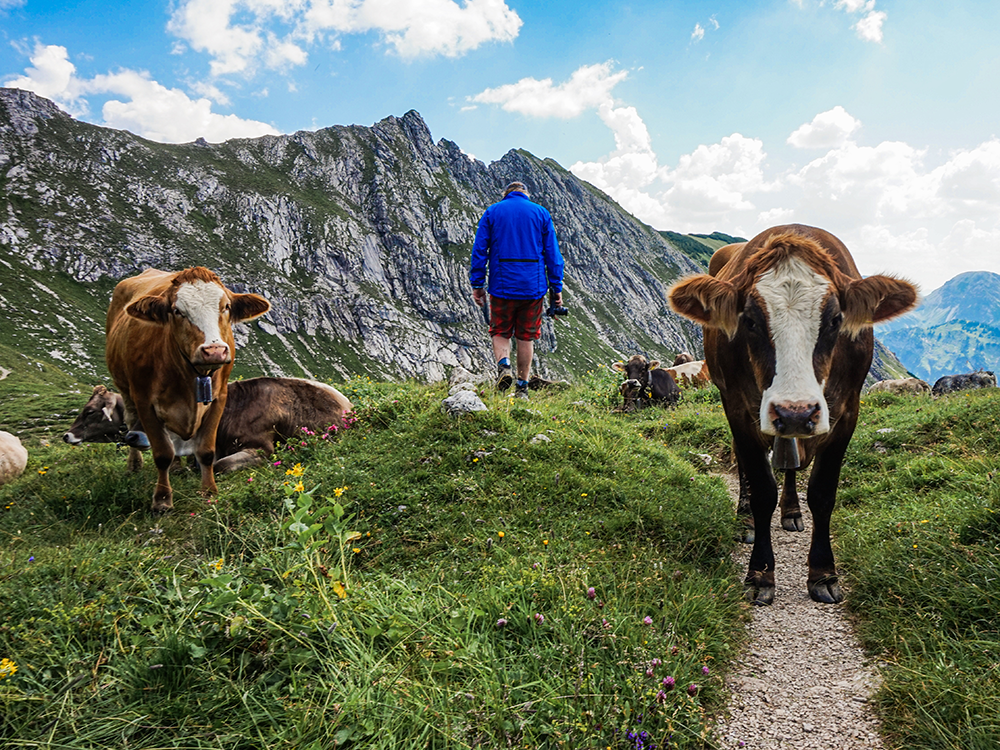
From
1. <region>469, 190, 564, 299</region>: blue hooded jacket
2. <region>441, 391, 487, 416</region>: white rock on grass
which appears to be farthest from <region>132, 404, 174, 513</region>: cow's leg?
<region>469, 190, 564, 299</region>: blue hooded jacket

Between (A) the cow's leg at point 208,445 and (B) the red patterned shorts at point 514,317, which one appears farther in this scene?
(B) the red patterned shorts at point 514,317

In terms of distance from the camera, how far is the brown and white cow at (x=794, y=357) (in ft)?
12.8

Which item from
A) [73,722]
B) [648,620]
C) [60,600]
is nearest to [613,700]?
[648,620]

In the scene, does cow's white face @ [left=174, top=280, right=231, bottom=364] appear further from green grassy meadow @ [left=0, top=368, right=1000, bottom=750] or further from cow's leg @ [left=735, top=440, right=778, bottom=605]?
cow's leg @ [left=735, top=440, right=778, bottom=605]

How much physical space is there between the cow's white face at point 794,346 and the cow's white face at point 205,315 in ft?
18.2

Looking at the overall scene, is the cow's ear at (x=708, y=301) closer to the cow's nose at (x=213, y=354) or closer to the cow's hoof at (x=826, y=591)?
the cow's hoof at (x=826, y=591)

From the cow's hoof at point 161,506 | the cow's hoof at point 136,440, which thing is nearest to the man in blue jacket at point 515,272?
the cow's hoof at point 161,506

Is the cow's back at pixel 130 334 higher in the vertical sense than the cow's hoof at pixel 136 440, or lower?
higher

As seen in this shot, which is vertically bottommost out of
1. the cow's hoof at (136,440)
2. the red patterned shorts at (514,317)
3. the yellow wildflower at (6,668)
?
the cow's hoof at (136,440)

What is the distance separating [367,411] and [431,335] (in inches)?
5962

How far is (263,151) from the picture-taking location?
18388 centimetres

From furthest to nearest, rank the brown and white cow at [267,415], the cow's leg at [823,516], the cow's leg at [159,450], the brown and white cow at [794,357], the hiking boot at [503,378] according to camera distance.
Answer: the hiking boot at [503,378], the brown and white cow at [267,415], the cow's leg at [159,450], the cow's leg at [823,516], the brown and white cow at [794,357]

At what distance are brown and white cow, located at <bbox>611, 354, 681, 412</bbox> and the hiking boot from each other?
211 inches

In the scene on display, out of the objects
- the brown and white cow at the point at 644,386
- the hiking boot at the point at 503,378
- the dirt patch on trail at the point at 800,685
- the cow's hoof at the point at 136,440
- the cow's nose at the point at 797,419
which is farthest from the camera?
the brown and white cow at the point at 644,386
